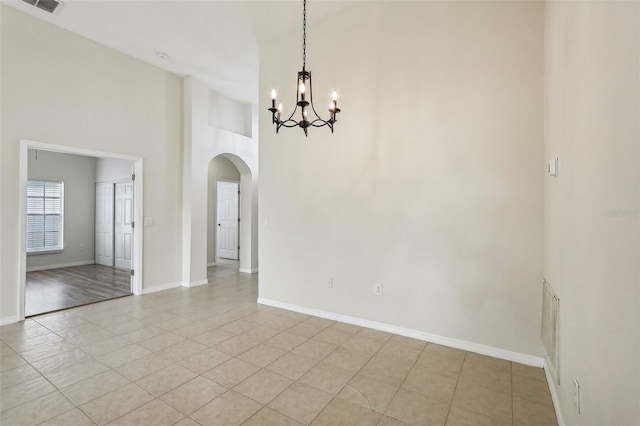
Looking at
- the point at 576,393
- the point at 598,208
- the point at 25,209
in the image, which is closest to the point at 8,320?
the point at 25,209

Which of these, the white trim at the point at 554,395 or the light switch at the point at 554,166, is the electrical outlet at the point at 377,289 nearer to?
the white trim at the point at 554,395

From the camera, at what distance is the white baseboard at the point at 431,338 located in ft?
8.96

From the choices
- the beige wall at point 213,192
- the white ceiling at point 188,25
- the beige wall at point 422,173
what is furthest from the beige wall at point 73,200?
the beige wall at point 422,173

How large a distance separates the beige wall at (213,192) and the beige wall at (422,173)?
3.90 metres

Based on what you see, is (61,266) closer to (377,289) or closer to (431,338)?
(377,289)

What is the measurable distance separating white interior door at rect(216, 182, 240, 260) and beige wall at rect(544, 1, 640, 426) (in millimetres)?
7241

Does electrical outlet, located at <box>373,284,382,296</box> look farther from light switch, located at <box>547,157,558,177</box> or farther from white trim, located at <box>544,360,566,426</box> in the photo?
light switch, located at <box>547,157,558,177</box>

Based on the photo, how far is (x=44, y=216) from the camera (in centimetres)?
691

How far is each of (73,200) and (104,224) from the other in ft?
2.92

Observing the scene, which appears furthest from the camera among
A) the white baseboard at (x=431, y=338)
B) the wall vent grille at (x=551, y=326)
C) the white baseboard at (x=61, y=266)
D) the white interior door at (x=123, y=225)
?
the white interior door at (x=123, y=225)

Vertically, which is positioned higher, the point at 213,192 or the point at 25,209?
the point at 213,192

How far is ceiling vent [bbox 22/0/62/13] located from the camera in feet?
11.4

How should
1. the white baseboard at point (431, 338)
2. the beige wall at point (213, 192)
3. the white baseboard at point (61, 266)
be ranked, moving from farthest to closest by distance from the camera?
the beige wall at point (213, 192) < the white baseboard at point (61, 266) < the white baseboard at point (431, 338)

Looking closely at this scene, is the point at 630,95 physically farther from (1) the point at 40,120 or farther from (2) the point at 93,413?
(1) the point at 40,120
